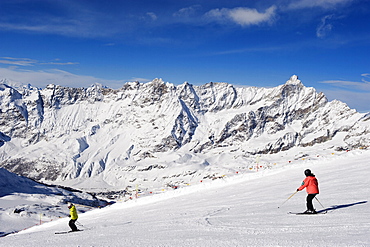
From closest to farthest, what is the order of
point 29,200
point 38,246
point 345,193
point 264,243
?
point 264,243
point 38,246
point 345,193
point 29,200

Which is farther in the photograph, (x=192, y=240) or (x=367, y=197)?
(x=367, y=197)

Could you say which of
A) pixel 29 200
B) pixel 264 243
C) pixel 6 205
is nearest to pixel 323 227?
pixel 264 243

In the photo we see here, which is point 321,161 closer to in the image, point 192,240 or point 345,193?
point 345,193

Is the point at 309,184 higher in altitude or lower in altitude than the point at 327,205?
higher

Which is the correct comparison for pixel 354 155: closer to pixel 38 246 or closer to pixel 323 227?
pixel 323 227

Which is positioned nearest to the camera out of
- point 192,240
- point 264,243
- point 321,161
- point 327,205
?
point 264,243

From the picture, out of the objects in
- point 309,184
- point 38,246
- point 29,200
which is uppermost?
point 309,184

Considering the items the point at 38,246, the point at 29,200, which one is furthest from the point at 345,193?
the point at 29,200

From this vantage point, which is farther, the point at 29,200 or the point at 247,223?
the point at 29,200

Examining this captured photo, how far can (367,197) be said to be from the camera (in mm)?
15656

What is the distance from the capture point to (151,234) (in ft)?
40.8

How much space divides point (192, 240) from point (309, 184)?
19.3 feet

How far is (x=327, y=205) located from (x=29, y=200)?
8797 centimetres

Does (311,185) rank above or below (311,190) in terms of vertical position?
above
